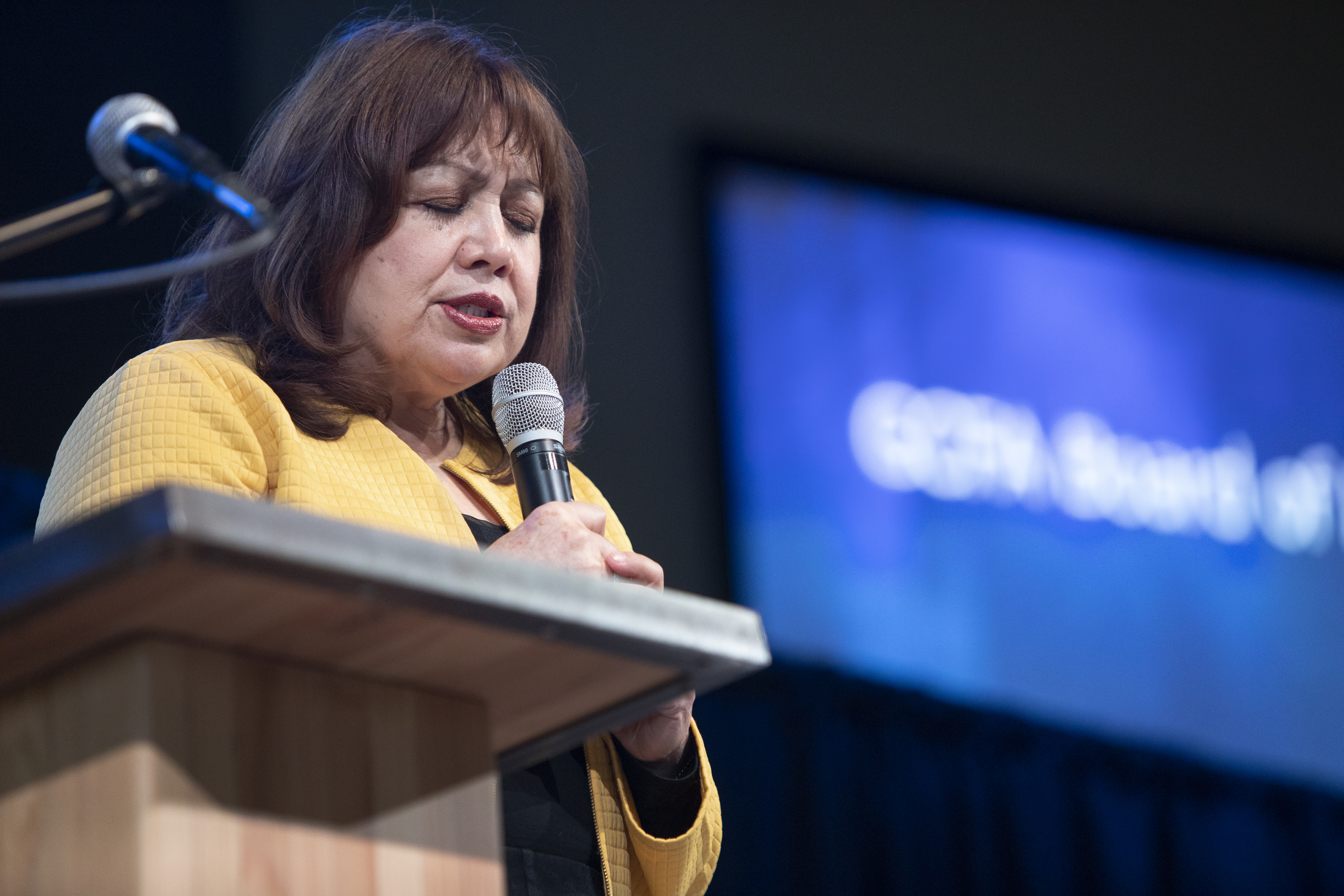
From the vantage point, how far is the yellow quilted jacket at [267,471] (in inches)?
47.3

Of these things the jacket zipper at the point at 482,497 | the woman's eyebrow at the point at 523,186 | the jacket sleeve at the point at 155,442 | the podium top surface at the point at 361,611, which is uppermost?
the woman's eyebrow at the point at 523,186

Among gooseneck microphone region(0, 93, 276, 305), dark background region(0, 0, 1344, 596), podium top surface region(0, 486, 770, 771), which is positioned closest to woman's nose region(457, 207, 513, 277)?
gooseneck microphone region(0, 93, 276, 305)

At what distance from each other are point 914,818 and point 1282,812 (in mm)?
1070

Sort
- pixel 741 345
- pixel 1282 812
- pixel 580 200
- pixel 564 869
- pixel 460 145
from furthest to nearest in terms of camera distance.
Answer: pixel 1282 812 < pixel 741 345 < pixel 580 200 < pixel 460 145 < pixel 564 869

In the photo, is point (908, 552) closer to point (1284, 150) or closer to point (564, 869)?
point (1284, 150)

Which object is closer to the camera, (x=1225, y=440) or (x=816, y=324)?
(x=816, y=324)

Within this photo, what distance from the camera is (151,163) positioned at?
1.00m

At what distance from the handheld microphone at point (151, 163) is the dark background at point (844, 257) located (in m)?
1.92

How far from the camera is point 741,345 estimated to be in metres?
3.83

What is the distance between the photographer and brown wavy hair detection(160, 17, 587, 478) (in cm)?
149

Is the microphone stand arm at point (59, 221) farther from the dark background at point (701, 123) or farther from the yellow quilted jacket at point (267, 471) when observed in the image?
the dark background at point (701, 123)

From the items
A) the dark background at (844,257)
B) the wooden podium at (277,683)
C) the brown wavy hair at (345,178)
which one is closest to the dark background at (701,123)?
the dark background at (844,257)

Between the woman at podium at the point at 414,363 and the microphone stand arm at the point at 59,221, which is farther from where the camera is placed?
the woman at podium at the point at 414,363

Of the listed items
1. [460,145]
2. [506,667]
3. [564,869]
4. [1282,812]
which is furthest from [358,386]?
[1282,812]
